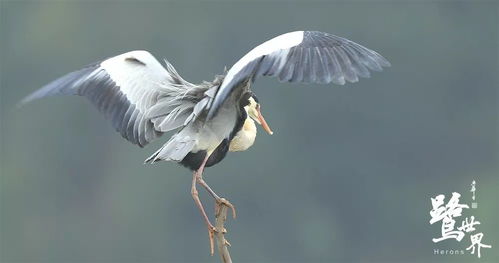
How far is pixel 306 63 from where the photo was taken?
825cm

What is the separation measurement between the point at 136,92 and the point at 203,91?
0.50 metres

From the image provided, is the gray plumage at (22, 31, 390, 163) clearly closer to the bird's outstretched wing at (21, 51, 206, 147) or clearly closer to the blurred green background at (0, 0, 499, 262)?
the bird's outstretched wing at (21, 51, 206, 147)

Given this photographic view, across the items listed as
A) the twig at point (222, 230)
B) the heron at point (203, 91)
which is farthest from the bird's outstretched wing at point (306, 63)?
the twig at point (222, 230)

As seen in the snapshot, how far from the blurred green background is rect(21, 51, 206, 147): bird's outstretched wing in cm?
1448

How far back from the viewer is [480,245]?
872 inches

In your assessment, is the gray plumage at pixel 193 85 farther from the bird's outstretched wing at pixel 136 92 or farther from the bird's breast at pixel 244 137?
the bird's breast at pixel 244 137

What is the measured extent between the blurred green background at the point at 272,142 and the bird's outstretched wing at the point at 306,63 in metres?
15.2

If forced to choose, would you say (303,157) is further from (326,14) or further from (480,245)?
(480,245)

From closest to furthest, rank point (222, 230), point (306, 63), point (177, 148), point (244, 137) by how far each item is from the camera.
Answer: point (306, 63)
point (222, 230)
point (177, 148)
point (244, 137)

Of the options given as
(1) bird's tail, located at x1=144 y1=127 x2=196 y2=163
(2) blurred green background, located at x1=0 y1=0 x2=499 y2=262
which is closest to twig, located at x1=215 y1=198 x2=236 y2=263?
(1) bird's tail, located at x1=144 y1=127 x2=196 y2=163

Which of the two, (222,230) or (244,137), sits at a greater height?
(244,137)

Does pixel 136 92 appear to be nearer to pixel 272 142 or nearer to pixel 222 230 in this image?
pixel 222 230

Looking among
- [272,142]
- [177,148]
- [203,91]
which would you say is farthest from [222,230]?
[272,142]

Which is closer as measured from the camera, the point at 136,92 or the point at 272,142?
the point at 136,92
